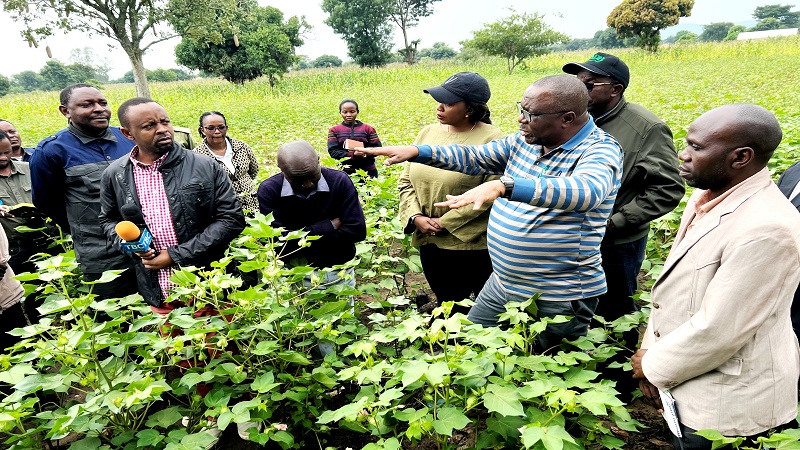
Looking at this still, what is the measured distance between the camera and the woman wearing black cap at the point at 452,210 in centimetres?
247

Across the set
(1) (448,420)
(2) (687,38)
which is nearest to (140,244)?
(1) (448,420)

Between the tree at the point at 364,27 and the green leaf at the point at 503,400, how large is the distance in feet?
151

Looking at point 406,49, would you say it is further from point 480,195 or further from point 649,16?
point 480,195

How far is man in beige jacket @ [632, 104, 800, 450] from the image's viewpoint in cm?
126

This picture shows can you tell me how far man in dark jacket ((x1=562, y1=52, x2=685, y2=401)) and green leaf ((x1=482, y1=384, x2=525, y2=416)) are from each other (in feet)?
3.76

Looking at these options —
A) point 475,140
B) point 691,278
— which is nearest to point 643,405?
point 691,278

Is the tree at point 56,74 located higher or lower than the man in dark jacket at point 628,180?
higher

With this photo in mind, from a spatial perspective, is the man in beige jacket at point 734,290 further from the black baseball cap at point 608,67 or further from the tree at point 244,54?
the tree at point 244,54

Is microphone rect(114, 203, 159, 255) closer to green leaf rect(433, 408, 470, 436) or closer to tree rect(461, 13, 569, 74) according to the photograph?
green leaf rect(433, 408, 470, 436)

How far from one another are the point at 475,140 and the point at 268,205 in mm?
1146

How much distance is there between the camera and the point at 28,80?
74.8m

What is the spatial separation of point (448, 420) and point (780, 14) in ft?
345

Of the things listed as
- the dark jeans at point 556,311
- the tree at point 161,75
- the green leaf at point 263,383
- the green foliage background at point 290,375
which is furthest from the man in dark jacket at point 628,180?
the tree at point 161,75

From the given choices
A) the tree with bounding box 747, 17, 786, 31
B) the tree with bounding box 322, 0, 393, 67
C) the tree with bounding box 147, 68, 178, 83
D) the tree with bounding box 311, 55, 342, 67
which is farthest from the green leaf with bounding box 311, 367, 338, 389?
the tree with bounding box 747, 17, 786, 31
